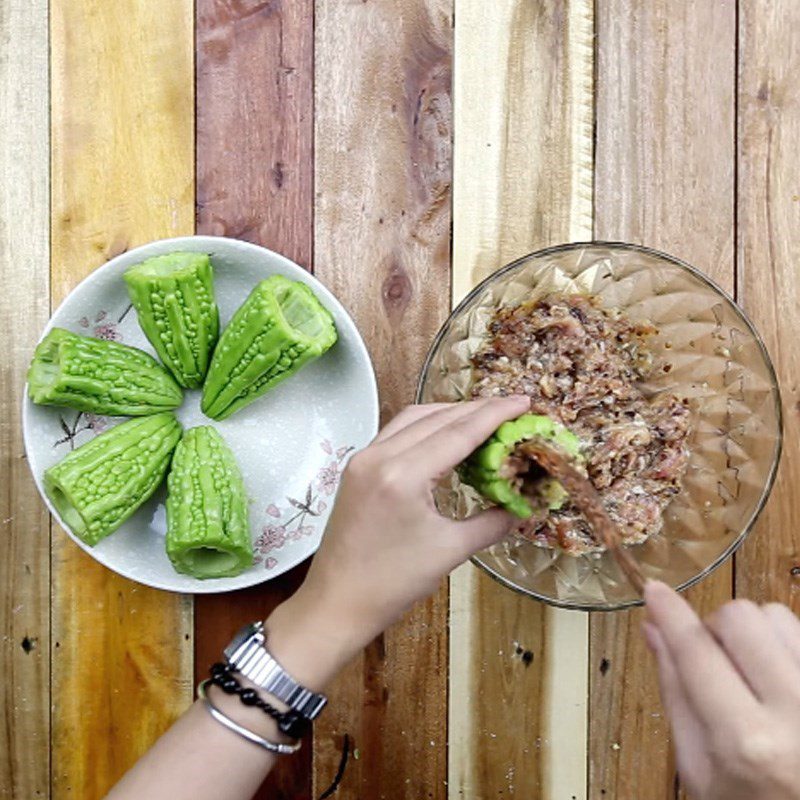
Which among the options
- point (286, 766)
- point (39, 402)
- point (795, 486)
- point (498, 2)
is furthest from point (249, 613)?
point (498, 2)

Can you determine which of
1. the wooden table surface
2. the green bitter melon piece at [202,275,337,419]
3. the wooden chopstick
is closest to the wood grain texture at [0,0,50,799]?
the wooden table surface

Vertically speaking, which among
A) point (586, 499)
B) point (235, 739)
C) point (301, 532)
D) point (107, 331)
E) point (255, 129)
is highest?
point (255, 129)

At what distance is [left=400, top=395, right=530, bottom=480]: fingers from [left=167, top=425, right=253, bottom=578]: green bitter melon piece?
32 cm

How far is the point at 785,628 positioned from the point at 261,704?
0.38 metres

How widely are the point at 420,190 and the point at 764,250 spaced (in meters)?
0.37

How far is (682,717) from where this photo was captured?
595 millimetres

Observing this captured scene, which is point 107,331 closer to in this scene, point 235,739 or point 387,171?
point 387,171

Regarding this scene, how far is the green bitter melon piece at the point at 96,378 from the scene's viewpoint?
3.18 feet

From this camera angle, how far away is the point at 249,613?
1.07m

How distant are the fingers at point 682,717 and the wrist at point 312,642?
241mm

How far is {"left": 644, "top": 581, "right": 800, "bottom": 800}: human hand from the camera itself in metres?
0.55

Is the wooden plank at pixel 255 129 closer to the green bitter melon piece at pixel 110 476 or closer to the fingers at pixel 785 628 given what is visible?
the green bitter melon piece at pixel 110 476

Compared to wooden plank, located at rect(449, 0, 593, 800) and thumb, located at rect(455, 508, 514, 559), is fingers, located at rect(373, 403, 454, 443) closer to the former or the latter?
thumb, located at rect(455, 508, 514, 559)

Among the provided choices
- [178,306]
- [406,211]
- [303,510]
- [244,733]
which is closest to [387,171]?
[406,211]
